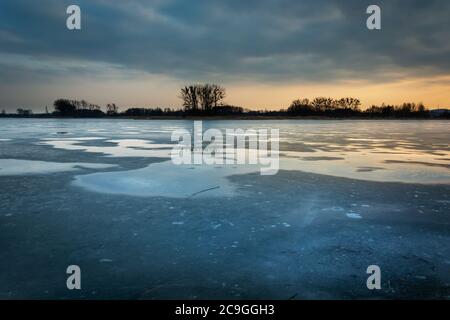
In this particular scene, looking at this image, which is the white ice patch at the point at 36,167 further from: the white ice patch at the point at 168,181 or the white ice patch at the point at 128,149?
the white ice patch at the point at 128,149

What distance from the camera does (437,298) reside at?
244 centimetres

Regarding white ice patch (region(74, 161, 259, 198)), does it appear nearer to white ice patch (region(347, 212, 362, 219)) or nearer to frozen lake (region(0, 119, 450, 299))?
frozen lake (region(0, 119, 450, 299))

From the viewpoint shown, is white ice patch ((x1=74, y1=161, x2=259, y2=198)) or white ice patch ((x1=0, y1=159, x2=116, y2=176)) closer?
white ice patch ((x1=74, y1=161, x2=259, y2=198))

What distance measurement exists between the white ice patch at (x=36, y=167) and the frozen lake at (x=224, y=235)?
48cm

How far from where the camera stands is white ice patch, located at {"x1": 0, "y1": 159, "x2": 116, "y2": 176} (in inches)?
294

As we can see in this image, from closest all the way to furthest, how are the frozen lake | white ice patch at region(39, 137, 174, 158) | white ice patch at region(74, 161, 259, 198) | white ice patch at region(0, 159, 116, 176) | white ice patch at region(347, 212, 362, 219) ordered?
1. the frozen lake
2. white ice patch at region(347, 212, 362, 219)
3. white ice patch at region(74, 161, 259, 198)
4. white ice patch at region(0, 159, 116, 176)
5. white ice patch at region(39, 137, 174, 158)

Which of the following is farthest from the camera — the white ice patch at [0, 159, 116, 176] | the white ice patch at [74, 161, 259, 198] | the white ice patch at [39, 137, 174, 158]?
the white ice patch at [39, 137, 174, 158]

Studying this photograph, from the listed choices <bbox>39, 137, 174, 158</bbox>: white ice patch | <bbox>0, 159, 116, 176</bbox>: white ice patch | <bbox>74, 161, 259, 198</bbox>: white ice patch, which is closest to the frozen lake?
<bbox>74, 161, 259, 198</bbox>: white ice patch

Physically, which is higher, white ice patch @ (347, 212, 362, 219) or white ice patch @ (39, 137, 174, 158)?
white ice patch @ (39, 137, 174, 158)

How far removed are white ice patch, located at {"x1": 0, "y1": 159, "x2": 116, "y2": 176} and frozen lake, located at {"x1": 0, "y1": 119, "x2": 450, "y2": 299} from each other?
481 mm

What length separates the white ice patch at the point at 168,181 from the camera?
559cm

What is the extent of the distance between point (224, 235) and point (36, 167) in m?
6.24

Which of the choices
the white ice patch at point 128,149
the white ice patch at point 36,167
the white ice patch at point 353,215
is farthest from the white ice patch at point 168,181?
the white ice patch at point 128,149

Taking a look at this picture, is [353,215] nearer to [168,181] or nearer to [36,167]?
[168,181]
